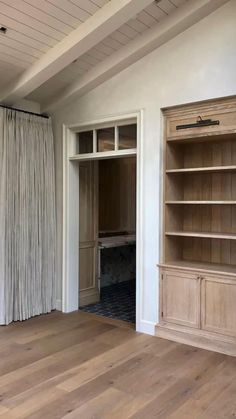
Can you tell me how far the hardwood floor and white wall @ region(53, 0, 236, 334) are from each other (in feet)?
2.13

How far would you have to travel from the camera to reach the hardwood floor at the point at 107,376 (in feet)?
8.36

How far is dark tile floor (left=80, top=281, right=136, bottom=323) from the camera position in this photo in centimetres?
475

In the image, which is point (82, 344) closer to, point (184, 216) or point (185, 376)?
point (185, 376)

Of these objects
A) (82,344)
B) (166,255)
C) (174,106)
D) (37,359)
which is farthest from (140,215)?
(37,359)

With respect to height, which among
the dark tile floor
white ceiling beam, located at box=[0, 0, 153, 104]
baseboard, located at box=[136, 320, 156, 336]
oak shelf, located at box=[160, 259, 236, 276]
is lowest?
the dark tile floor

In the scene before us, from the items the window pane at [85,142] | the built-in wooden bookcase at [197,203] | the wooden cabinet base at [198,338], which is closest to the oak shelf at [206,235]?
the built-in wooden bookcase at [197,203]

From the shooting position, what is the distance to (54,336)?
3977 mm

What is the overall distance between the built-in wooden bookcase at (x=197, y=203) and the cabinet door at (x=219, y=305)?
0.04ft

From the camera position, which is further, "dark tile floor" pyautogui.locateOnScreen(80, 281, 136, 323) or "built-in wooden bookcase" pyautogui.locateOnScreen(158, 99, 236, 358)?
"dark tile floor" pyautogui.locateOnScreen(80, 281, 136, 323)

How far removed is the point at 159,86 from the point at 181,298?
2245 millimetres

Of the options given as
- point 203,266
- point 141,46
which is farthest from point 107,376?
point 141,46

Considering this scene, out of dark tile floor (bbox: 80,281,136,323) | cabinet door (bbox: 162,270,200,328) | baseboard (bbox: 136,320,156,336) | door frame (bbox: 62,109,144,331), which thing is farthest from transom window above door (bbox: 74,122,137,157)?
dark tile floor (bbox: 80,281,136,323)

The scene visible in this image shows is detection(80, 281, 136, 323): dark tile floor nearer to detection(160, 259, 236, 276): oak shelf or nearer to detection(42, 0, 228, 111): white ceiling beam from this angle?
detection(160, 259, 236, 276): oak shelf

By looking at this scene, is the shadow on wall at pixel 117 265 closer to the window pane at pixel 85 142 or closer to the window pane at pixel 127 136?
the window pane at pixel 85 142
